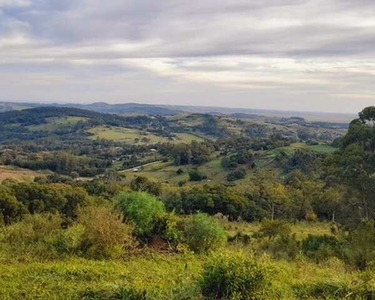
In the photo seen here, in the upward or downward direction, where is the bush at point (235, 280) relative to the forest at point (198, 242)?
upward

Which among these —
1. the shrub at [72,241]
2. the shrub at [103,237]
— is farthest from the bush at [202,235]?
the shrub at [72,241]

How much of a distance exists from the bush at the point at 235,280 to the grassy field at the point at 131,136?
145 m

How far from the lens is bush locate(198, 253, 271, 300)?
754 centimetres

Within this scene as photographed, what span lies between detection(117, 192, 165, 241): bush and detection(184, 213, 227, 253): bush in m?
1.38

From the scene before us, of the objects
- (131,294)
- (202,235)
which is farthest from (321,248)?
(131,294)

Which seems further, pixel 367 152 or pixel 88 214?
pixel 367 152

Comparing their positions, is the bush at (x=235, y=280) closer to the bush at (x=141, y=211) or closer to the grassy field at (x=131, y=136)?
the bush at (x=141, y=211)

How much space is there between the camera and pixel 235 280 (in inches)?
298

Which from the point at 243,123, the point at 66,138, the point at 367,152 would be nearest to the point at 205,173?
the point at 367,152

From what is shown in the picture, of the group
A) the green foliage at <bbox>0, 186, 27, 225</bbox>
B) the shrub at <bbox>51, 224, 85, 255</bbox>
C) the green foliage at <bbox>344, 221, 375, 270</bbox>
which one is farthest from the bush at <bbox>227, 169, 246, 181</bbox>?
the shrub at <bbox>51, 224, 85, 255</bbox>

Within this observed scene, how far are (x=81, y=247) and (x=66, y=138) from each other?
16676 centimetres

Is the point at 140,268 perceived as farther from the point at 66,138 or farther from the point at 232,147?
the point at 66,138

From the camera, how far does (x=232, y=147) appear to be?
348 feet

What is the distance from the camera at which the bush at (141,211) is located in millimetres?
14875
